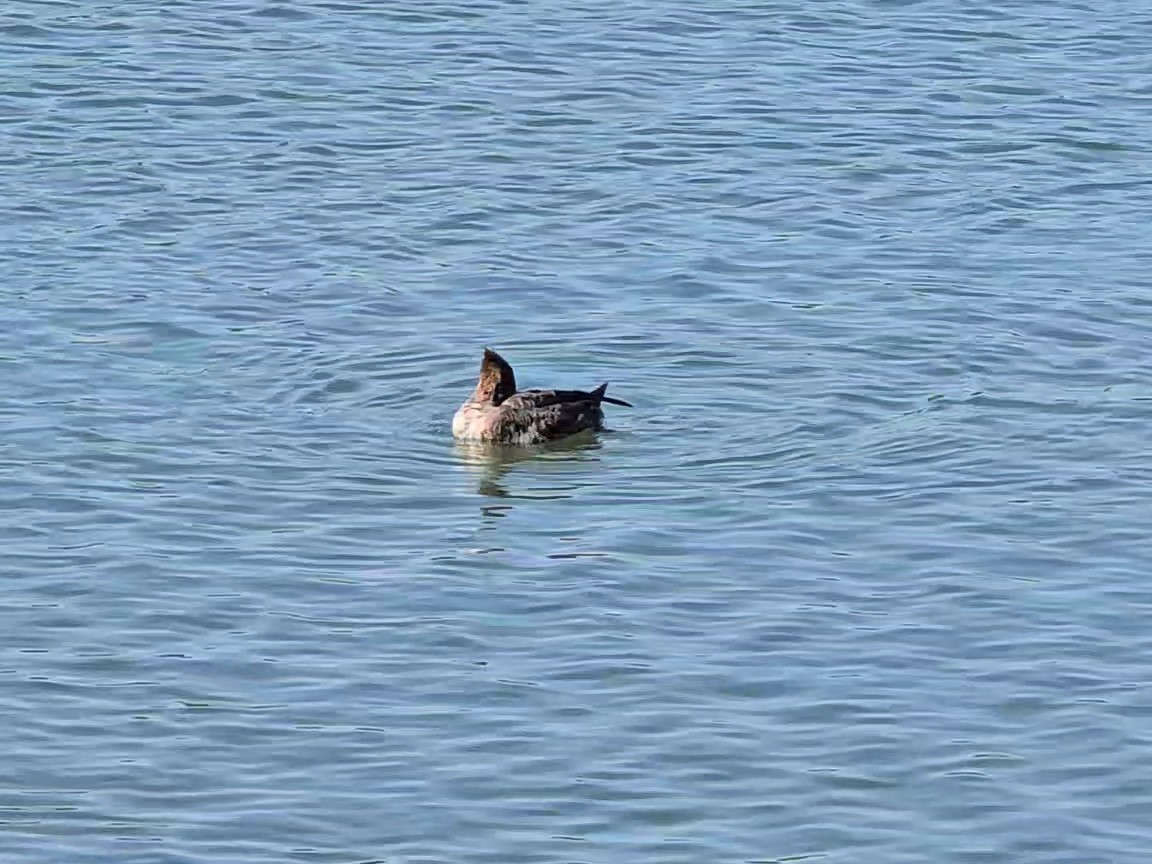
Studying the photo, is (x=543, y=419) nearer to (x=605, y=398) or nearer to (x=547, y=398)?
(x=547, y=398)

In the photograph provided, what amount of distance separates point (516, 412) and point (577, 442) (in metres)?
0.42

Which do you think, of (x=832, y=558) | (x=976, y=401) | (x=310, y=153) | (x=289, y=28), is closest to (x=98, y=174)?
(x=310, y=153)

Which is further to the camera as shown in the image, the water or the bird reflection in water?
the bird reflection in water

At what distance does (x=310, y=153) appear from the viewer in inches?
835

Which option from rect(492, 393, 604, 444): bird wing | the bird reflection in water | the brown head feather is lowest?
the bird reflection in water

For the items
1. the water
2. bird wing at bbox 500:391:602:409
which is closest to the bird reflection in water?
the water

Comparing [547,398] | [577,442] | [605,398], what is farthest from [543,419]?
[605,398]

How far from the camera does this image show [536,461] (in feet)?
50.6

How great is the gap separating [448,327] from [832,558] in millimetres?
4860

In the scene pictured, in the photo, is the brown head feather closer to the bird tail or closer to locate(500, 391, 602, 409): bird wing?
locate(500, 391, 602, 409): bird wing

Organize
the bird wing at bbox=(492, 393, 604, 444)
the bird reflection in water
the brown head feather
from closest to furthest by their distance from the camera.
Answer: the bird reflection in water → the bird wing at bbox=(492, 393, 604, 444) → the brown head feather

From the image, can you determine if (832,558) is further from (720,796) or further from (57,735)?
(57,735)

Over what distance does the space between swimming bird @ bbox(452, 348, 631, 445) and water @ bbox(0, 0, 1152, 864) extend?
154mm

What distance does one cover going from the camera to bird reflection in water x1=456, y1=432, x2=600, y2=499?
1478 centimetres
